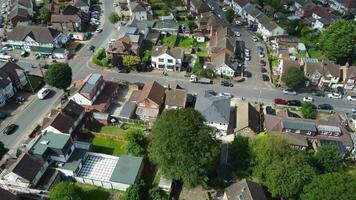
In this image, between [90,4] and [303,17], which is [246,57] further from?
[90,4]

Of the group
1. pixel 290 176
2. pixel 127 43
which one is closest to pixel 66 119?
pixel 127 43

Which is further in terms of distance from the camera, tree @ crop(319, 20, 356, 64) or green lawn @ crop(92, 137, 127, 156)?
tree @ crop(319, 20, 356, 64)

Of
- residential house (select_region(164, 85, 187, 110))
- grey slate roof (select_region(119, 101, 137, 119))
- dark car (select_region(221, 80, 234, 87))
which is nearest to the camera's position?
grey slate roof (select_region(119, 101, 137, 119))

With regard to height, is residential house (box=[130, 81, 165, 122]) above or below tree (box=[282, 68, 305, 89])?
below

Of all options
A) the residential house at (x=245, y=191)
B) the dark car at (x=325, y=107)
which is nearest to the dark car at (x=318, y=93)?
the dark car at (x=325, y=107)

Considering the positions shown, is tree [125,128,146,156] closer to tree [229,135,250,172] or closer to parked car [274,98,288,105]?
tree [229,135,250,172]

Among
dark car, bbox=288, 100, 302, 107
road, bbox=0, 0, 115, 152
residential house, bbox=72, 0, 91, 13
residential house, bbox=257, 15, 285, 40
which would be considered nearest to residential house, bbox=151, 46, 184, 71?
road, bbox=0, 0, 115, 152
